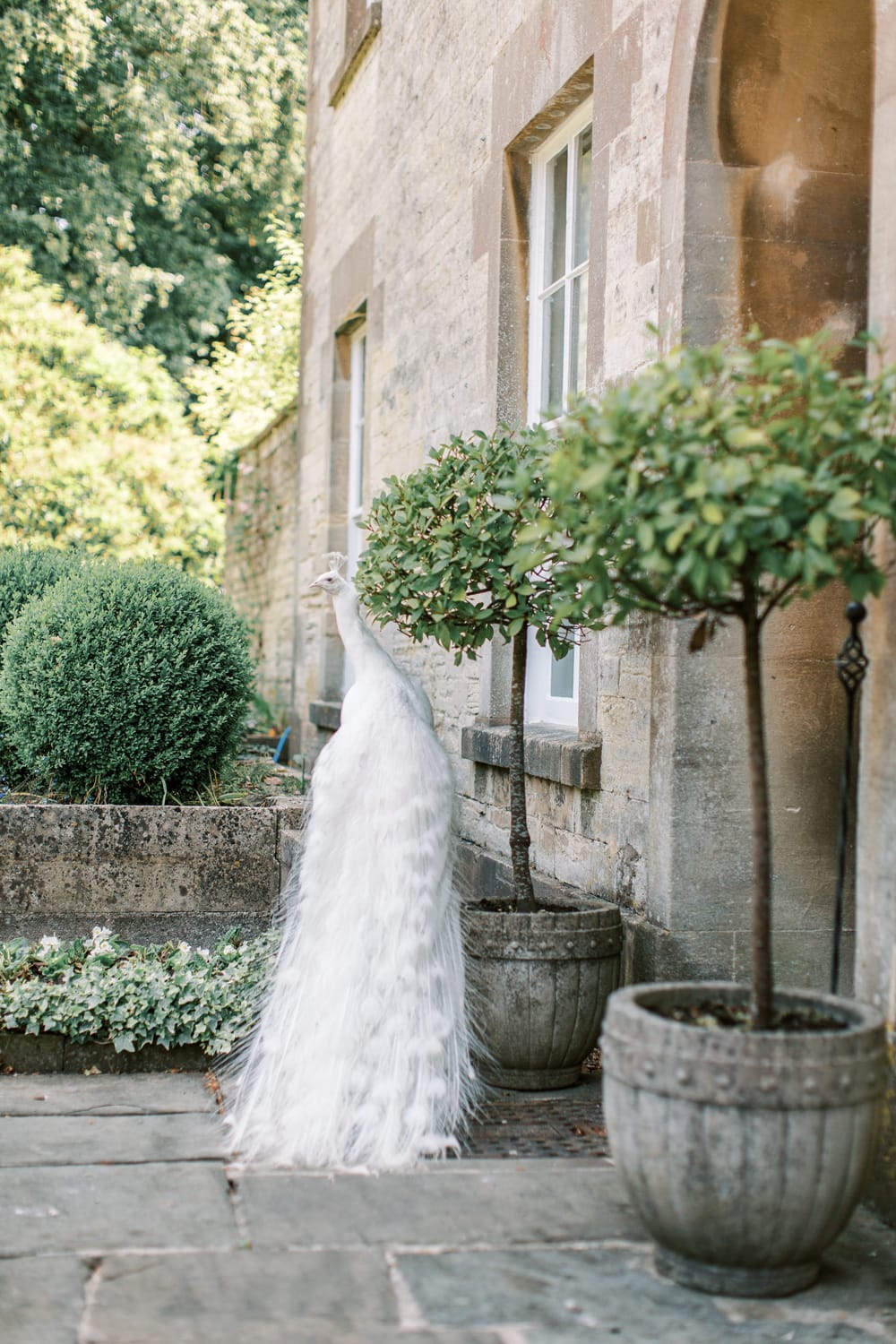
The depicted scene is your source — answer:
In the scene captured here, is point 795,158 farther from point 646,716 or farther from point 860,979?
point 860,979

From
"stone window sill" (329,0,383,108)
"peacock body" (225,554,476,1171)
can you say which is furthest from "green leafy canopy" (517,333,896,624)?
"stone window sill" (329,0,383,108)

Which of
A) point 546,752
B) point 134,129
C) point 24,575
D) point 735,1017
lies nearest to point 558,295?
point 546,752

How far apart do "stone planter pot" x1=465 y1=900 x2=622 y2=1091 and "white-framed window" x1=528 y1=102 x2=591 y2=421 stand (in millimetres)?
2481

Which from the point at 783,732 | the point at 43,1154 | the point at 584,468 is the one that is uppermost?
the point at 584,468

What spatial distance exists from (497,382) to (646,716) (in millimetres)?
2368

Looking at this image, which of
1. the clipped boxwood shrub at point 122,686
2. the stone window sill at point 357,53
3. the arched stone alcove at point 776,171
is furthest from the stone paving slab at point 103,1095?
the stone window sill at point 357,53

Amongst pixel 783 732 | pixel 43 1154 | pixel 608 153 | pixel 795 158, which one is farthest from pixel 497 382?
pixel 43 1154

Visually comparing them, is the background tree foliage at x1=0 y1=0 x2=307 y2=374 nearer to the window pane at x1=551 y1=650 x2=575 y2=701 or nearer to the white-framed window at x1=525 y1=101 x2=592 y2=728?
the white-framed window at x1=525 y1=101 x2=592 y2=728

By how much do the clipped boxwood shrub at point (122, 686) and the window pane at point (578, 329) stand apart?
2275mm

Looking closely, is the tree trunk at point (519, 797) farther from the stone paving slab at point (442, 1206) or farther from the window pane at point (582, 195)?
the window pane at point (582, 195)

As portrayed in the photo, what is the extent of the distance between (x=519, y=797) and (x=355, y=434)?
599 centimetres

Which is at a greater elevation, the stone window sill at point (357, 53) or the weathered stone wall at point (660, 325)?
the stone window sill at point (357, 53)

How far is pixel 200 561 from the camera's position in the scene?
61.8 ft

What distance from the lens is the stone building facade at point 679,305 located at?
4.80 m
